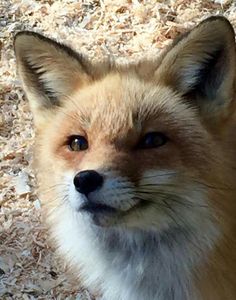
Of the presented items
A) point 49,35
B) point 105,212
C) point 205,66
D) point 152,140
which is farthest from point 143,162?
point 49,35

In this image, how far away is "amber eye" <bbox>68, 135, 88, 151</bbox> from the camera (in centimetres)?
261

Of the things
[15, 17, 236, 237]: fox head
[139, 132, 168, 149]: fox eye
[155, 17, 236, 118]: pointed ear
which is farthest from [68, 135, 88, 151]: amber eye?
[155, 17, 236, 118]: pointed ear

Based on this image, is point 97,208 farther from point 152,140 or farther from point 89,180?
point 152,140

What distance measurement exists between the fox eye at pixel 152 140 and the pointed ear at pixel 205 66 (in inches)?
8.2

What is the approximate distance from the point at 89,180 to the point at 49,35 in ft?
7.93

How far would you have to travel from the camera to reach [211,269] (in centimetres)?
270

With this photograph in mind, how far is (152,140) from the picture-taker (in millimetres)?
2551

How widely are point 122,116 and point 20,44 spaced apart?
0.51m

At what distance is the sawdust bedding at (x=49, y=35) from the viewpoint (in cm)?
355

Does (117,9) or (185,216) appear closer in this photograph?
(185,216)

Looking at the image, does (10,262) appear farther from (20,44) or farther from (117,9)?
(117,9)

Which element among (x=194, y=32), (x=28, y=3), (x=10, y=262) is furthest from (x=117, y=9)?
(x=194, y=32)

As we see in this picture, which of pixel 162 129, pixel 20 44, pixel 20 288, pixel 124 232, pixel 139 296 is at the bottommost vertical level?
pixel 20 288

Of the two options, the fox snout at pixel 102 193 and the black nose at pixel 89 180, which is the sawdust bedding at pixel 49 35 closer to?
the fox snout at pixel 102 193
